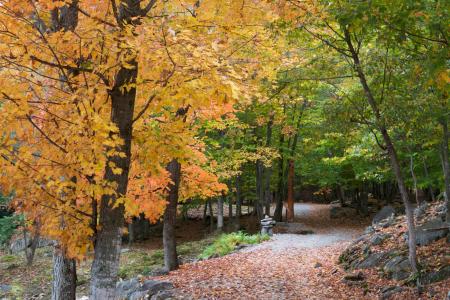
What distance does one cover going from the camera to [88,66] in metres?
5.07

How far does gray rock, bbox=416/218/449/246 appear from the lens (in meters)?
9.51

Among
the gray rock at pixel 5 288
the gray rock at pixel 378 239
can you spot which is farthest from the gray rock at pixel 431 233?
the gray rock at pixel 5 288

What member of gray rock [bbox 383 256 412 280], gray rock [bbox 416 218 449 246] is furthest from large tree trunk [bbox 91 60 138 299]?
gray rock [bbox 416 218 449 246]

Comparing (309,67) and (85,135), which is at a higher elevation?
(309,67)

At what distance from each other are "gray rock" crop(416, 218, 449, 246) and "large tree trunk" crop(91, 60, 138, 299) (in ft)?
24.7

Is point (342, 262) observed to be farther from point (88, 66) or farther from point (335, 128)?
point (88, 66)


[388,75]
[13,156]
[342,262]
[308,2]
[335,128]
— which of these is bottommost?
[342,262]

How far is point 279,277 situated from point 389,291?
11.1 feet

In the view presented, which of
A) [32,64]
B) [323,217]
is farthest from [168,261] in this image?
[323,217]

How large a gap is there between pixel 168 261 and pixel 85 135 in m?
8.64

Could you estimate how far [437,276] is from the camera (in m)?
7.55

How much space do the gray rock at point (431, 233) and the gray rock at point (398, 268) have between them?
900mm

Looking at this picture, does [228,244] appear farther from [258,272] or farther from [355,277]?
[355,277]

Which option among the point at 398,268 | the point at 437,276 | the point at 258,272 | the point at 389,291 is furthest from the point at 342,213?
the point at 437,276
